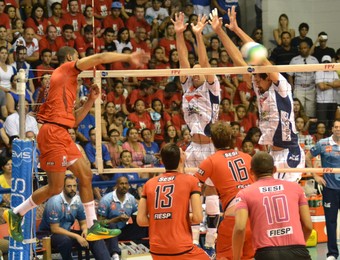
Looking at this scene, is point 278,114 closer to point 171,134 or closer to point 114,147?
point 171,134

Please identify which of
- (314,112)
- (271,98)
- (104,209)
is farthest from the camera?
(314,112)

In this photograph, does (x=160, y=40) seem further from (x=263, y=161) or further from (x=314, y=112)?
(x=263, y=161)

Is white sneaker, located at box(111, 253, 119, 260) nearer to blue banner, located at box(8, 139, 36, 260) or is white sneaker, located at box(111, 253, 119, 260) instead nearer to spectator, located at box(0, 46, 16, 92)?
blue banner, located at box(8, 139, 36, 260)

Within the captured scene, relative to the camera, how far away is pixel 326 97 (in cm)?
1716

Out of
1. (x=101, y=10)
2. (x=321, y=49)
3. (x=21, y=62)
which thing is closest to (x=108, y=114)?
(x=21, y=62)

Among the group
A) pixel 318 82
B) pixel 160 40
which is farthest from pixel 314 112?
pixel 160 40

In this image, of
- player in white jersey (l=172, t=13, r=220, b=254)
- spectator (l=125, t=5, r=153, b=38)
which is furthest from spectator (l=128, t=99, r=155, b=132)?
player in white jersey (l=172, t=13, r=220, b=254)

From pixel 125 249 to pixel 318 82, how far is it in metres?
6.30

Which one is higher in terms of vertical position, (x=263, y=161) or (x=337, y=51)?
(x=337, y=51)

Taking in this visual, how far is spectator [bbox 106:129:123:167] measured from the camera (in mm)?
14438

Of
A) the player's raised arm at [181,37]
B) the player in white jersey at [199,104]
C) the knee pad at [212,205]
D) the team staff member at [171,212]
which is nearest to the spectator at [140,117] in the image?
the player in white jersey at [199,104]

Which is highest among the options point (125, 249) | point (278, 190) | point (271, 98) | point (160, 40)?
point (160, 40)

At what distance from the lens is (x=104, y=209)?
42.1 feet

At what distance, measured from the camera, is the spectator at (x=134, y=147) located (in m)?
14.5
